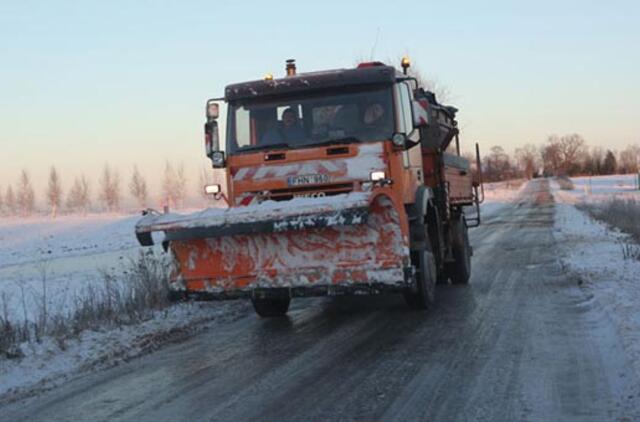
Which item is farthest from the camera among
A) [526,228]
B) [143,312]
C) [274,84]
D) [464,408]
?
[526,228]

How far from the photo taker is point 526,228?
26.1 m

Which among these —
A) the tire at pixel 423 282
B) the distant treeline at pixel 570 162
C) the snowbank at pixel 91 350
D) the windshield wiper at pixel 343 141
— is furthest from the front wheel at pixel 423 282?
the distant treeline at pixel 570 162

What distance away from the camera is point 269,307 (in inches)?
388

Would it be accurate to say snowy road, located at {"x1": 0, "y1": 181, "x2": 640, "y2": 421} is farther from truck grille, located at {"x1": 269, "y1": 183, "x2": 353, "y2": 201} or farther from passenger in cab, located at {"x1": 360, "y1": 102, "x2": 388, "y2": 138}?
passenger in cab, located at {"x1": 360, "y1": 102, "x2": 388, "y2": 138}

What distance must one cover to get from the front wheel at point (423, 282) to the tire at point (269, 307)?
1.77m

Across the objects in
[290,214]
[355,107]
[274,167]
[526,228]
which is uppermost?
[355,107]

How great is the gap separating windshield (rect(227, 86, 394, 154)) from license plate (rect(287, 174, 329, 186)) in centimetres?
43

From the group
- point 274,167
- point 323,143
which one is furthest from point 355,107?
point 274,167

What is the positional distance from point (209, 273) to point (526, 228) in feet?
64.1

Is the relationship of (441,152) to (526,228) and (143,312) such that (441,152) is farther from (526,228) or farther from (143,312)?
(526,228)

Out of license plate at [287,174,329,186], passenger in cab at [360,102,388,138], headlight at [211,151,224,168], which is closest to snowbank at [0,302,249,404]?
headlight at [211,151,224,168]

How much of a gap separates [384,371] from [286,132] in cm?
371

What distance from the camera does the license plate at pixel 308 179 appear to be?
862cm

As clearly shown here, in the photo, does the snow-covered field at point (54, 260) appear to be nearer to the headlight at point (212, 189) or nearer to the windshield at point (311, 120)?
the headlight at point (212, 189)
